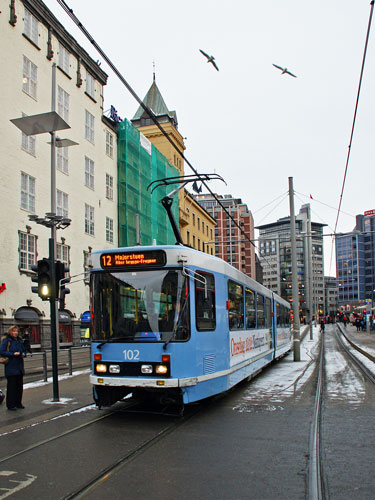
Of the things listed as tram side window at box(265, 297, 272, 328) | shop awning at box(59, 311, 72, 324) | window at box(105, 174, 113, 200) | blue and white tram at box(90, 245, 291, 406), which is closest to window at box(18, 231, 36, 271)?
shop awning at box(59, 311, 72, 324)

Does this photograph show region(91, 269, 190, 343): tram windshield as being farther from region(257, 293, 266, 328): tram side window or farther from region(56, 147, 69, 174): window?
region(56, 147, 69, 174): window

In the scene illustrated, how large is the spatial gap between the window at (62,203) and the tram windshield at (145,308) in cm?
2552

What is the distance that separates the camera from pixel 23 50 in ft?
98.7

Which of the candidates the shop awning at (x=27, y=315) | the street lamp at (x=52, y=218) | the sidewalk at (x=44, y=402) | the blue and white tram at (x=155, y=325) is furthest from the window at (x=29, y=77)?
the blue and white tram at (x=155, y=325)

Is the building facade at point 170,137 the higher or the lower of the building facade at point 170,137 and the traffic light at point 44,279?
the higher

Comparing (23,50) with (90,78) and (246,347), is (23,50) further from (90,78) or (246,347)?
(246,347)

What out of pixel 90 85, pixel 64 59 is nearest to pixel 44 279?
pixel 64 59

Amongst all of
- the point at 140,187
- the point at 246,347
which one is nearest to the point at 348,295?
the point at 140,187

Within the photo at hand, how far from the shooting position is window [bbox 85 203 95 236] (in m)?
37.0

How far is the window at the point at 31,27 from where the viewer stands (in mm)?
30484

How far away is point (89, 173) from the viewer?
37.7m

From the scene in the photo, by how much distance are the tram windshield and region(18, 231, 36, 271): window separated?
2103 centimetres

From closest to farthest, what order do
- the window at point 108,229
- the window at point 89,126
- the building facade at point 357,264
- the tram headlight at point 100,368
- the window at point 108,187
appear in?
the tram headlight at point 100,368
the window at point 89,126
the window at point 108,229
the window at point 108,187
the building facade at point 357,264

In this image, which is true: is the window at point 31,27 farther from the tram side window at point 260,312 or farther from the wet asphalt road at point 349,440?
the wet asphalt road at point 349,440
